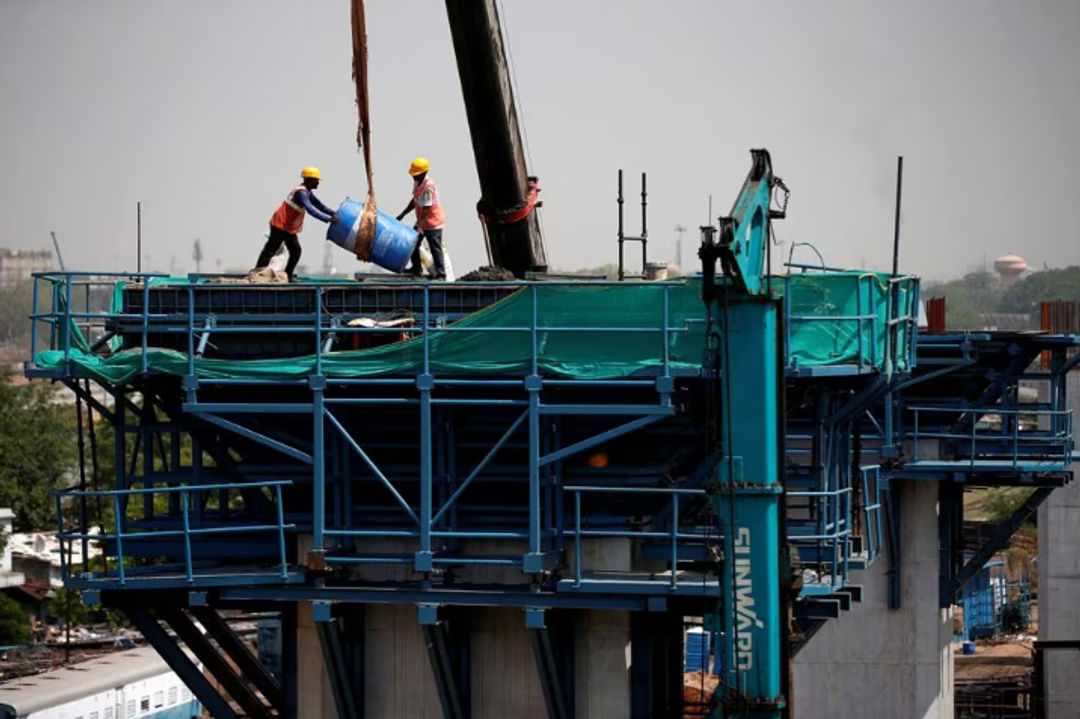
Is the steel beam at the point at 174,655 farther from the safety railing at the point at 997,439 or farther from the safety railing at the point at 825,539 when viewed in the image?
the safety railing at the point at 997,439

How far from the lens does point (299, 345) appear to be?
26719 mm

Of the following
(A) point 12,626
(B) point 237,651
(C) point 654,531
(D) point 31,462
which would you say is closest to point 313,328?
(C) point 654,531

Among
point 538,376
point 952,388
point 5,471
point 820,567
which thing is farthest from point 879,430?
point 5,471

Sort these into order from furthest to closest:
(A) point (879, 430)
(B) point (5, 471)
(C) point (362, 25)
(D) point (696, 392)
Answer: (B) point (5, 471) → (A) point (879, 430) → (C) point (362, 25) → (D) point (696, 392)

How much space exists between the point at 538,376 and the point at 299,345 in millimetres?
3220

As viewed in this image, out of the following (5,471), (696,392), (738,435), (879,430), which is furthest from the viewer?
(5,471)

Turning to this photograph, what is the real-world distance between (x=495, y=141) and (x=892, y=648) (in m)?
19.6

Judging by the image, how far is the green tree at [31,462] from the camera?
111m

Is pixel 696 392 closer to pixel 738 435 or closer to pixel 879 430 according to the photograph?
pixel 738 435

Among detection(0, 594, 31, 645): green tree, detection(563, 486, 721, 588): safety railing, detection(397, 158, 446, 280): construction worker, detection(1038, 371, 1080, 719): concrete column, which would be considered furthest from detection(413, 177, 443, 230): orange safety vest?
detection(0, 594, 31, 645): green tree

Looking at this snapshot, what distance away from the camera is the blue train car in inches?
2248

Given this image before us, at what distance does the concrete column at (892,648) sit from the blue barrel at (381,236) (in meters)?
18.4

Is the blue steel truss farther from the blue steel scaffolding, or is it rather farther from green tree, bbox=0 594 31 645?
green tree, bbox=0 594 31 645

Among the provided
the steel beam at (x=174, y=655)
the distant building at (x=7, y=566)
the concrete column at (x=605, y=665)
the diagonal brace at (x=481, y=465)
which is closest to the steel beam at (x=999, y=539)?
the concrete column at (x=605, y=665)
